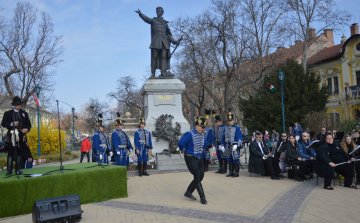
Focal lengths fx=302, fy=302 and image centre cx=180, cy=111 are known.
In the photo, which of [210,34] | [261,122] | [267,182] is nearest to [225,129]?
[267,182]

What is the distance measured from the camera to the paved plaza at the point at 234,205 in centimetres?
569

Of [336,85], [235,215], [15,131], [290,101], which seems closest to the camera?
[235,215]

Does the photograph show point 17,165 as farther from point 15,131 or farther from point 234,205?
point 234,205

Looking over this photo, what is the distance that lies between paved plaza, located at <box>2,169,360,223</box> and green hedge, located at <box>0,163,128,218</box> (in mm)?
202

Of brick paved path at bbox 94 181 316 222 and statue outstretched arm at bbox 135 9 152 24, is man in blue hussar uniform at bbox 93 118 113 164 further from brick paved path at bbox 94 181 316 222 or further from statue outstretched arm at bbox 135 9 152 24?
statue outstretched arm at bbox 135 9 152 24

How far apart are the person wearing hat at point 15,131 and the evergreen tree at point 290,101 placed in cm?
2028

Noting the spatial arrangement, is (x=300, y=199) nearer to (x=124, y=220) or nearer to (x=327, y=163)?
(x=327, y=163)

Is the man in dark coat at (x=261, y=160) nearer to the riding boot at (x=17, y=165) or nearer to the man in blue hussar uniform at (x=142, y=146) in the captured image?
the man in blue hussar uniform at (x=142, y=146)

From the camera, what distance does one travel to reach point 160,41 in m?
14.5

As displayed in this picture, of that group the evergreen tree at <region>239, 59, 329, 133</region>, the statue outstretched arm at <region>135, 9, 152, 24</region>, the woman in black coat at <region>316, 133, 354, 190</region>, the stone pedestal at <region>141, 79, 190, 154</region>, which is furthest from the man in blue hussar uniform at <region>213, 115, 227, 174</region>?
the evergreen tree at <region>239, 59, 329, 133</region>

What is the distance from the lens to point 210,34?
30.2m

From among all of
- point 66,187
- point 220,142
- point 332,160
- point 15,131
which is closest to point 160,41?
point 220,142

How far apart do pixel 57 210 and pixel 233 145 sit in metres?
6.45

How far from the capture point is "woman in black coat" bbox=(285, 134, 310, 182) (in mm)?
9602
